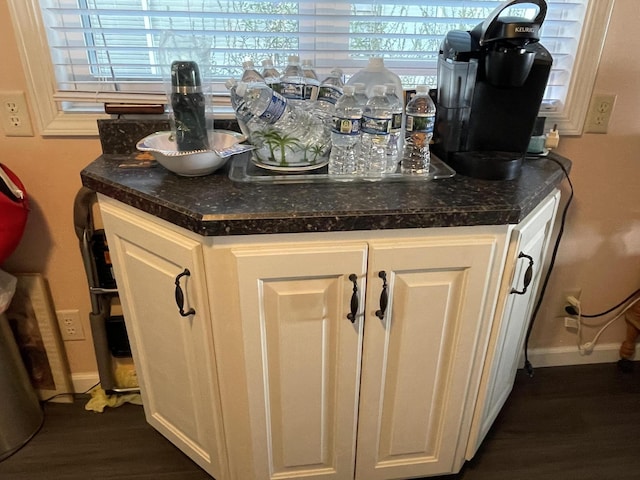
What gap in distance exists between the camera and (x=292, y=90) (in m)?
1.30

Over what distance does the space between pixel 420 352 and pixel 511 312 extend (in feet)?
0.99

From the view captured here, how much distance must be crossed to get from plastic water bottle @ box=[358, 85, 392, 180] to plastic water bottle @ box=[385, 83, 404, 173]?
0.05 feet

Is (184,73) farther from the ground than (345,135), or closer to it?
farther from the ground

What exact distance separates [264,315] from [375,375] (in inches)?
13.2

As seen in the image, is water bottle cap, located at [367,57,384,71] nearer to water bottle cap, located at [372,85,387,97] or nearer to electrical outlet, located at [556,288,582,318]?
water bottle cap, located at [372,85,387,97]

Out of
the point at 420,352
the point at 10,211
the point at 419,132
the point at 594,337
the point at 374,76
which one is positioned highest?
the point at 374,76

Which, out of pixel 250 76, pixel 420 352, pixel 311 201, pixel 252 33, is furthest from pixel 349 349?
pixel 252 33

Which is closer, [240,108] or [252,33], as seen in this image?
[240,108]

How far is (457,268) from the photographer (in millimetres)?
1174

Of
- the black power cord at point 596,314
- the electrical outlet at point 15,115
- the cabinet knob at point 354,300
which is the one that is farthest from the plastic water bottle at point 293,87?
the black power cord at point 596,314

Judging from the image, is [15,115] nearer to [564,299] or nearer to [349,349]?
[349,349]

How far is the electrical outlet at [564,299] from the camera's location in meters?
1.92

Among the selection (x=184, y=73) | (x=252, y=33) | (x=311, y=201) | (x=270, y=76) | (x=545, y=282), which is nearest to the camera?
(x=311, y=201)

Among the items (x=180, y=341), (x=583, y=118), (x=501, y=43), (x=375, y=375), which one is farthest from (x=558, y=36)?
(x=180, y=341)
